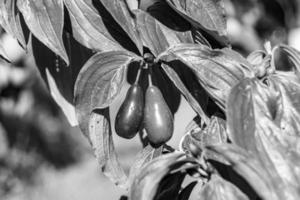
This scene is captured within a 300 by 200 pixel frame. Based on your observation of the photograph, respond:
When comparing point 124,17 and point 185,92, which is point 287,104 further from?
point 124,17

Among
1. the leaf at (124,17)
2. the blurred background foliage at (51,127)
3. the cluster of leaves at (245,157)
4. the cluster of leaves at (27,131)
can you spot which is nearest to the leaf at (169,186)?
the cluster of leaves at (245,157)

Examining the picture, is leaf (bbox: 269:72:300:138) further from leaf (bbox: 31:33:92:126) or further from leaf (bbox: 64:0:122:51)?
leaf (bbox: 31:33:92:126)

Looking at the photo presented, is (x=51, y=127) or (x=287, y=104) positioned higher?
(x=287, y=104)

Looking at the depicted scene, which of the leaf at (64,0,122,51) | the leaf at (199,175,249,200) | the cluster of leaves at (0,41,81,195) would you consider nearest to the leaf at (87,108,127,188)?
the leaf at (64,0,122,51)

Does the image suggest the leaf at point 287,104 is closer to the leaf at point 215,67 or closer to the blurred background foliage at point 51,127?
the leaf at point 215,67

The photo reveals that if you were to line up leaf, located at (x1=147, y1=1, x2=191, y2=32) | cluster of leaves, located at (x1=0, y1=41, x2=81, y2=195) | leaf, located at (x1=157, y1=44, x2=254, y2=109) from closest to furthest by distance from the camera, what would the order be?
leaf, located at (x1=157, y1=44, x2=254, y2=109) → leaf, located at (x1=147, y1=1, x2=191, y2=32) → cluster of leaves, located at (x1=0, y1=41, x2=81, y2=195)

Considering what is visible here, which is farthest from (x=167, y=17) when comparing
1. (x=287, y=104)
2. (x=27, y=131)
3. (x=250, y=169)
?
(x=27, y=131)
